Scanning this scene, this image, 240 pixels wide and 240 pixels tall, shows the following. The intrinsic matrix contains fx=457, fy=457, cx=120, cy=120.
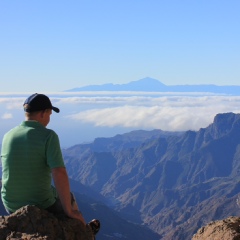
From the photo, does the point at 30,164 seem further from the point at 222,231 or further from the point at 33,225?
the point at 222,231

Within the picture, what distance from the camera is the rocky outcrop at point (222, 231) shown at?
11599mm

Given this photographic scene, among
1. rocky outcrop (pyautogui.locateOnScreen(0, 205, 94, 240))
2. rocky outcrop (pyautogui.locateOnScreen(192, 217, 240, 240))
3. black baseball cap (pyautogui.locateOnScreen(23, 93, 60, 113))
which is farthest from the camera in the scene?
rocky outcrop (pyautogui.locateOnScreen(192, 217, 240, 240))

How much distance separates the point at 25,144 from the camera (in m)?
9.04

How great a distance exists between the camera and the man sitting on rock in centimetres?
884

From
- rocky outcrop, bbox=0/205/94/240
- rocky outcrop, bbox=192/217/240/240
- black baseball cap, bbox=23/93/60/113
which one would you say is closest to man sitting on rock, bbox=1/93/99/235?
black baseball cap, bbox=23/93/60/113

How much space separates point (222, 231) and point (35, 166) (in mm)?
5667

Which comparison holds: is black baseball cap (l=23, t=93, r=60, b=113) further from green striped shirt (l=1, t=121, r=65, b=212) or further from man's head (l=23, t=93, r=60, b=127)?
green striped shirt (l=1, t=121, r=65, b=212)

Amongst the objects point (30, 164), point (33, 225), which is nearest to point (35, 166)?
point (30, 164)

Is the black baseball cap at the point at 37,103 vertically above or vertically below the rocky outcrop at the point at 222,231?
above

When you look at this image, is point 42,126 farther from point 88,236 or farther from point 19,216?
point 88,236

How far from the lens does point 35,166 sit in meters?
9.02

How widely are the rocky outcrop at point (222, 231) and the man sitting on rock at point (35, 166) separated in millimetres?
4191

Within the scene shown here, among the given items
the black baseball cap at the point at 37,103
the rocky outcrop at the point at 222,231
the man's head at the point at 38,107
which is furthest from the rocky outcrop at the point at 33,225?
the rocky outcrop at the point at 222,231

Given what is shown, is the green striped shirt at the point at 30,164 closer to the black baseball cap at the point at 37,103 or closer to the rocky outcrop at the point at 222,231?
the black baseball cap at the point at 37,103
